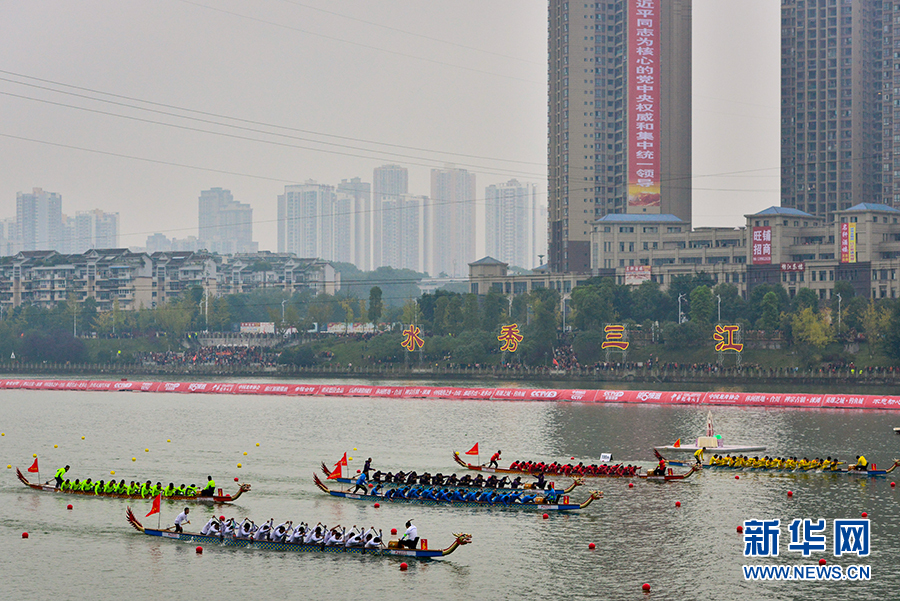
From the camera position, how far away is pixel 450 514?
6200cm

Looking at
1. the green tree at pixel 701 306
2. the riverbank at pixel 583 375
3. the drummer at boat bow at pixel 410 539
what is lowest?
the drummer at boat bow at pixel 410 539

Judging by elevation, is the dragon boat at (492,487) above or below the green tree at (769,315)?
below

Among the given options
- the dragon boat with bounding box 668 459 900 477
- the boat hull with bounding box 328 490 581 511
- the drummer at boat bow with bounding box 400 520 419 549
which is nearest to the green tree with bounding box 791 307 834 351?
the dragon boat with bounding box 668 459 900 477

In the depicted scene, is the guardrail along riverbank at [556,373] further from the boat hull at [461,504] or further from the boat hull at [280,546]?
the boat hull at [280,546]

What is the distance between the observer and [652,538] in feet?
182

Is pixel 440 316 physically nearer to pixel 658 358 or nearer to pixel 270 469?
pixel 658 358

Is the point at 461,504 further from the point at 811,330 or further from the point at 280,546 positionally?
the point at 811,330

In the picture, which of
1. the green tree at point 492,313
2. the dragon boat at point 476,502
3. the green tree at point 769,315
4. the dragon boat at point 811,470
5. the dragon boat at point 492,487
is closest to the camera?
the dragon boat at point 476,502

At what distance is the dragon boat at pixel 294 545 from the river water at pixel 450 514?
0.61m

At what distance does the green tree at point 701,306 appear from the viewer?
550 feet

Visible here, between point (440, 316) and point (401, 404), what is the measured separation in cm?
6934

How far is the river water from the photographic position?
4794 cm

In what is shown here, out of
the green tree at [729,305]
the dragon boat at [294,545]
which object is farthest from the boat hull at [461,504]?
the green tree at [729,305]

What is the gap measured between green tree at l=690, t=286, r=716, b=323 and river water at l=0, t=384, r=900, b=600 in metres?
55.5
